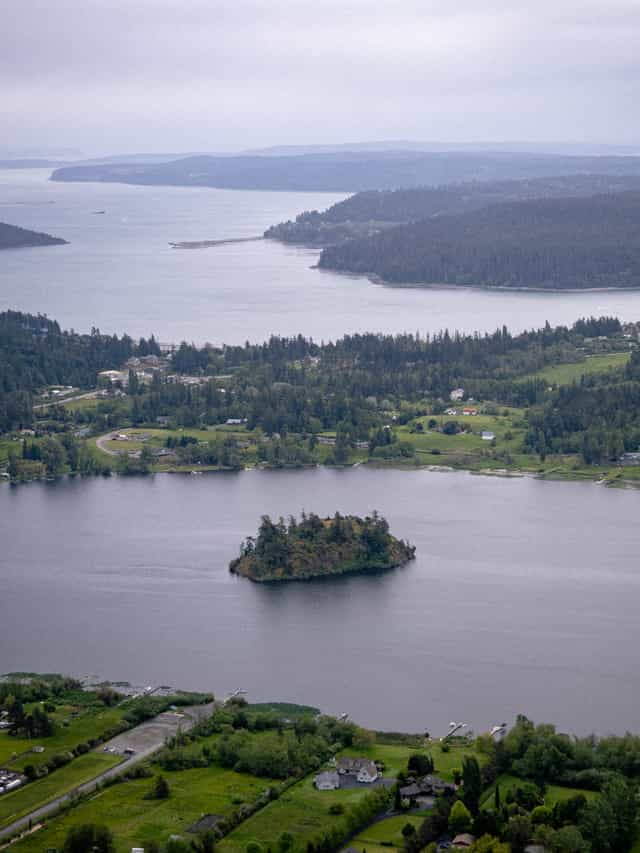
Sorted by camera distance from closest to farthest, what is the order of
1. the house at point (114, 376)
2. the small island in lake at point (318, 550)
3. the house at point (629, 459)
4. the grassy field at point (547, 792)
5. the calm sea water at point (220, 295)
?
the grassy field at point (547, 792), the small island in lake at point (318, 550), the house at point (629, 459), the house at point (114, 376), the calm sea water at point (220, 295)

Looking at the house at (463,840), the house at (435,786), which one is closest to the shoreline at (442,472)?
the house at (435,786)

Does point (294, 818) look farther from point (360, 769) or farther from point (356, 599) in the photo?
point (356, 599)

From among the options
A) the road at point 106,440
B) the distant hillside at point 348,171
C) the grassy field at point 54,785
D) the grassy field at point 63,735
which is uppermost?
the distant hillside at point 348,171

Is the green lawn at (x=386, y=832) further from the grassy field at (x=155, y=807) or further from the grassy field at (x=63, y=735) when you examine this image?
the grassy field at (x=63, y=735)

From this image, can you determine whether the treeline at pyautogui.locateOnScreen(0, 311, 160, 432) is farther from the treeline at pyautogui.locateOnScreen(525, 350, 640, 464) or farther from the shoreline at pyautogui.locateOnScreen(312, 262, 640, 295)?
the shoreline at pyautogui.locateOnScreen(312, 262, 640, 295)

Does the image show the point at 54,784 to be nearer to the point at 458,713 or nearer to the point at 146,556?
the point at 458,713

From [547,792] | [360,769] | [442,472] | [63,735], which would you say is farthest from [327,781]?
[442,472]

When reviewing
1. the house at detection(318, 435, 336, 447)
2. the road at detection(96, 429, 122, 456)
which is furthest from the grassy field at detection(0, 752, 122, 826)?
the house at detection(318, 435, 336, 447)
